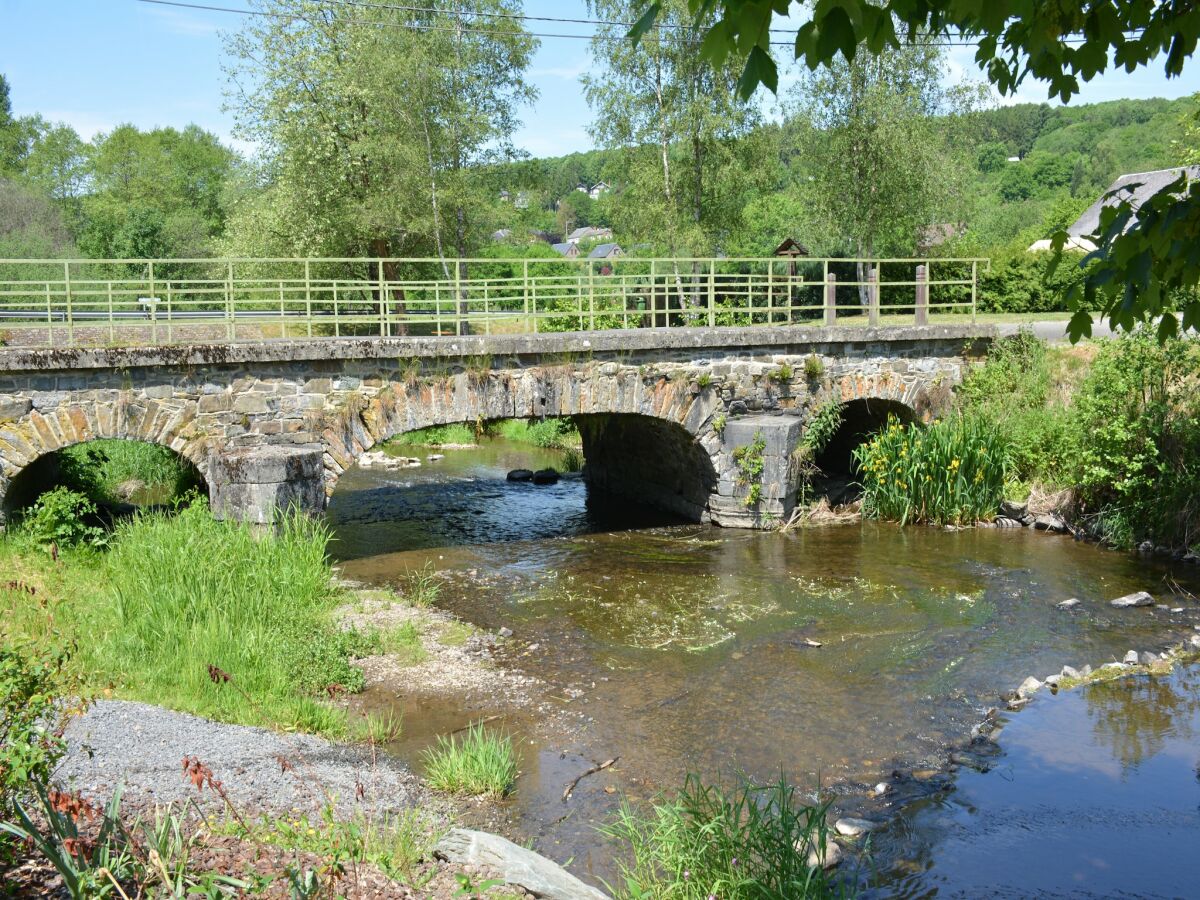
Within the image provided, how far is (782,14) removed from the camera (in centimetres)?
314

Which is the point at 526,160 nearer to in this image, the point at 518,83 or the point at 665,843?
the point at 518,83

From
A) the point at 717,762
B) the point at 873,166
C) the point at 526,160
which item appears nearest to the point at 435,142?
the point at 526,160

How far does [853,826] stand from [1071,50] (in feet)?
14.7

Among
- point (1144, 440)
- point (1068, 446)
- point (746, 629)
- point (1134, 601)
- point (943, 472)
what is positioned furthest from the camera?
point (943, 472)

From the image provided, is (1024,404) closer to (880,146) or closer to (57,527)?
(880,146)

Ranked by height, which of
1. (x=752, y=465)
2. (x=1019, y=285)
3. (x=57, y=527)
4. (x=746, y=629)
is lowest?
(x=746, y=629)

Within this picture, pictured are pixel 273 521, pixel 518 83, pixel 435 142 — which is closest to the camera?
pixel 273 521

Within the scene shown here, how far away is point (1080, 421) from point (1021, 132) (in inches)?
4319

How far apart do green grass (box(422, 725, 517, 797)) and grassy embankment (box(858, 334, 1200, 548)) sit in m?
9.09

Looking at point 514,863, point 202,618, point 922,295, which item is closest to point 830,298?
point 922,295

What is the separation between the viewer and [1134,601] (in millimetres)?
11117

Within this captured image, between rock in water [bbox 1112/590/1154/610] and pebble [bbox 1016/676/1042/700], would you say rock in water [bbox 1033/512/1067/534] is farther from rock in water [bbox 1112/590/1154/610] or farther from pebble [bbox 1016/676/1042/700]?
pebble [bbox 1016/676/1042/700]

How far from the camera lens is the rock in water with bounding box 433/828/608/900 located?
464cm

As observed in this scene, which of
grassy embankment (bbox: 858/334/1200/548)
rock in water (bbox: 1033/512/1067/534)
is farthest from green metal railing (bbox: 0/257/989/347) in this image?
rock in water (bbox: 1033/512/1067/534)
